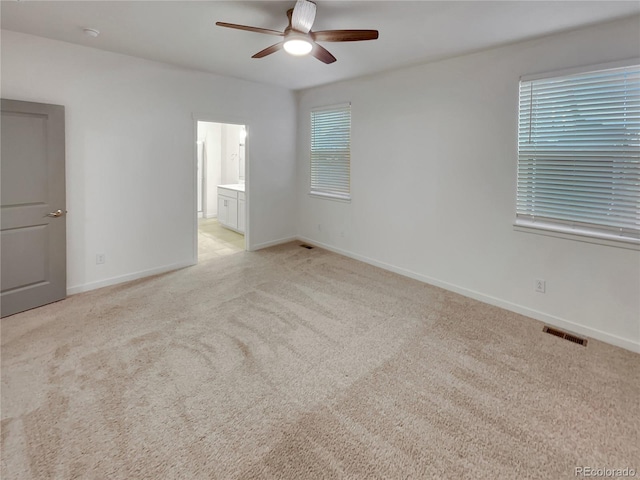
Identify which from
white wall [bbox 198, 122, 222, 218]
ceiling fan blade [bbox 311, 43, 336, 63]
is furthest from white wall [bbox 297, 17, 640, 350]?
white wall [bbox 198, 122, 222, 218]

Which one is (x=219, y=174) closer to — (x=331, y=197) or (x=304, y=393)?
(x=331, y=197)

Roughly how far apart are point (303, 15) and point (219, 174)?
6154mm

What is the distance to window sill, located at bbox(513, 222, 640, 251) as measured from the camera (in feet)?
8.86

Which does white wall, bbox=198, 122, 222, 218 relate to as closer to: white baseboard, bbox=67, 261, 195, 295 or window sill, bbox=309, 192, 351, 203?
window sill, bbox=309, 192, 351, 203

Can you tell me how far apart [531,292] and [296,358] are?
238 cm

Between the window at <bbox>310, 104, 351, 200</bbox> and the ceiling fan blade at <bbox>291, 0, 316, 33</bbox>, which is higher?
the ceiling fan blade at <bbox>291, 0, 316, 33</bbox>

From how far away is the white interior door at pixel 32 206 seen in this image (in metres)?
3.06

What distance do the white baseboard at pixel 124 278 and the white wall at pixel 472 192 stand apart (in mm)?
2465

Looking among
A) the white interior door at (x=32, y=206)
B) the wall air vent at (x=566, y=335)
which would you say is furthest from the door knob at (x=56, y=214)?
the wall air vent at (x=566, y=335)

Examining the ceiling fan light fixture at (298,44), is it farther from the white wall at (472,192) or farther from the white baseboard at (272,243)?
the white baseboard at (272,243)

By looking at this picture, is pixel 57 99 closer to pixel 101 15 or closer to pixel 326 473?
pixel 101 15

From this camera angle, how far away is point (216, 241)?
6.05 meters

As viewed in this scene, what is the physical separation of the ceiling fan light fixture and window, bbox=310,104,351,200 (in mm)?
2303

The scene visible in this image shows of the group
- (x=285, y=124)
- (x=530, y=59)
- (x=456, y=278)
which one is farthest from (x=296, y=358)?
(x=285, y=124)
